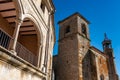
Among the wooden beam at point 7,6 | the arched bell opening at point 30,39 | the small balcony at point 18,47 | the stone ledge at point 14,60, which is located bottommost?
the stone ledge at point 14,60

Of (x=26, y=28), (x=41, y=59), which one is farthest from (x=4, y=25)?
(x=41, y=59)

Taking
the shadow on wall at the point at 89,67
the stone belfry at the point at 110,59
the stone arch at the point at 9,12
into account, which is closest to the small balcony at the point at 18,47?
the stone arch at the point at 9,12

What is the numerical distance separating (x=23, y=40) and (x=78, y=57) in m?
11.2

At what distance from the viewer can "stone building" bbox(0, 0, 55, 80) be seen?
5.60m

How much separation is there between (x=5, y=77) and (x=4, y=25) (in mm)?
5002

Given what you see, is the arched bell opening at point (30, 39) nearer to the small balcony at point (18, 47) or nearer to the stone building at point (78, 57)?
the small balcony at point (18, 47)

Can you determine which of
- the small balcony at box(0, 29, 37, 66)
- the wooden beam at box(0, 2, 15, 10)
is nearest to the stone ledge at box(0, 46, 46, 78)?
the small balcony at box(0, 29, 37, 66)

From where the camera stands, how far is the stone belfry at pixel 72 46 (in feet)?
65.2

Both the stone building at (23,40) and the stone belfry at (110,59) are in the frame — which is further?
the stone belfry at (110,59)

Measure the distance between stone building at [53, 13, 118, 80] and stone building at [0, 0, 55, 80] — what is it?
10.2 meters

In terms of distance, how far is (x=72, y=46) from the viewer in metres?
21.8

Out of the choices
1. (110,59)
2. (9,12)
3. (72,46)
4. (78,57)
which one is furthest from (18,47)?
(110,59)

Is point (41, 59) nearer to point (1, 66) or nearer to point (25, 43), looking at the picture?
point (25, 43)

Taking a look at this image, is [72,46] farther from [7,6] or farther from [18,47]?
[7,6]
